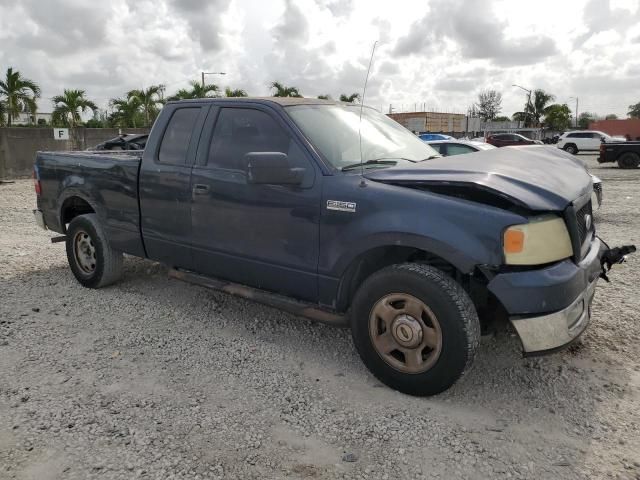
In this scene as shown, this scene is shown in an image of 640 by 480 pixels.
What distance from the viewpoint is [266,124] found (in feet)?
12.8

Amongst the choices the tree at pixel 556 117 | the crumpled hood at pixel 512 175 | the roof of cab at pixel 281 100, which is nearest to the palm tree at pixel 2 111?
the roof of cab at pixel 281 100

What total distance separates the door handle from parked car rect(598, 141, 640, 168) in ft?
67.7

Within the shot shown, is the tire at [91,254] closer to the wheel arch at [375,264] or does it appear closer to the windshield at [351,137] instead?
the windshield at [351,137]

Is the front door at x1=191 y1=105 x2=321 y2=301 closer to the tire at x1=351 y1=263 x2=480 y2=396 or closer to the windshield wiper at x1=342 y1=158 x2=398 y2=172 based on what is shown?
the windshield wiper at x1=342 y1=158 x2=398 y2=172

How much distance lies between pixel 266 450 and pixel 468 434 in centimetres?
110

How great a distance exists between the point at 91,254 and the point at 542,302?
14.2 feet

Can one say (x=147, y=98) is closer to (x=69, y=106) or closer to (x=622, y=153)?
(x=69, y=106)

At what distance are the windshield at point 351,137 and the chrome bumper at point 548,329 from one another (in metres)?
1.43

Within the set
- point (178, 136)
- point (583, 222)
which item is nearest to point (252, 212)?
point (178, 136)

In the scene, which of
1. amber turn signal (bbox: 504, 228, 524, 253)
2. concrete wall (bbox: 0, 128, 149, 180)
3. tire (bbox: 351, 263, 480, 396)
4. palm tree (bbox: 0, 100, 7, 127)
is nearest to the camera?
amber turn signal (bbox: 504, 228, 524, 253)

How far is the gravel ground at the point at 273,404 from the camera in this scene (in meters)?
2.68

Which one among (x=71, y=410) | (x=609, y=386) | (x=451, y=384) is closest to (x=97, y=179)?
(x=71, y=410)

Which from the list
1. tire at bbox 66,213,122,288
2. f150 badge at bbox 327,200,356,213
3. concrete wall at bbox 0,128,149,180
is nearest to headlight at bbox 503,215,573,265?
f150 badge at bbox 327,200,356,213

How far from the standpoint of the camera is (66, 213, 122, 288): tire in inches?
203
